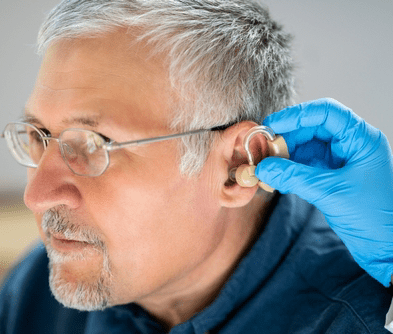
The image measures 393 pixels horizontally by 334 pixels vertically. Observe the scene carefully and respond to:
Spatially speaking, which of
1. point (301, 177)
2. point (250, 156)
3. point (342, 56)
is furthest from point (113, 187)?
point (342, 56)

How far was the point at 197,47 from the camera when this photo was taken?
1.20 metres

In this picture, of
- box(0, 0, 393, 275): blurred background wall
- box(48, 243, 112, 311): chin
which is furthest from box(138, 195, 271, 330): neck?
box(0, 0, 393, 275): blurred background wall

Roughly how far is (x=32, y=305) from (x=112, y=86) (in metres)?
0.94

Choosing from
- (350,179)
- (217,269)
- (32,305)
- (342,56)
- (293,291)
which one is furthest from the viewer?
(342,56)

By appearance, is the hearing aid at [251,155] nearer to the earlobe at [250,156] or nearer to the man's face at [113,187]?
the earlobe at [250,156]

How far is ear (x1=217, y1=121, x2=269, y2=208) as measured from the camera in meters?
1.22

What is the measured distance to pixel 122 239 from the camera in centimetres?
114

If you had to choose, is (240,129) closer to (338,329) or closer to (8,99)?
(338,329)

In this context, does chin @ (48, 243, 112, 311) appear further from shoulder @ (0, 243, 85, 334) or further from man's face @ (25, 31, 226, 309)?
shoulder @ (0, 243, 85, 334)

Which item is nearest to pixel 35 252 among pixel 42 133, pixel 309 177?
pixel 42 133

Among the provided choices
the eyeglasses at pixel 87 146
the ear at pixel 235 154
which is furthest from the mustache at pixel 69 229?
the ear at pixel 235 154

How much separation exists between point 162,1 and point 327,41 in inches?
69.1

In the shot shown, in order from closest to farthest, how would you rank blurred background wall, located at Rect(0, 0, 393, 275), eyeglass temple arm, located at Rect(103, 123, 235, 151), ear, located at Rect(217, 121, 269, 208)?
eyeglass temple arm, located at Rect(103, 123, 235, 151), ear, located at Rect(217, 121, 269, 208), blurred background wall, located at Rect(0, 0, 393, 275)

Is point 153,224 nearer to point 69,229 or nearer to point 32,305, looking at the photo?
point 69,229
